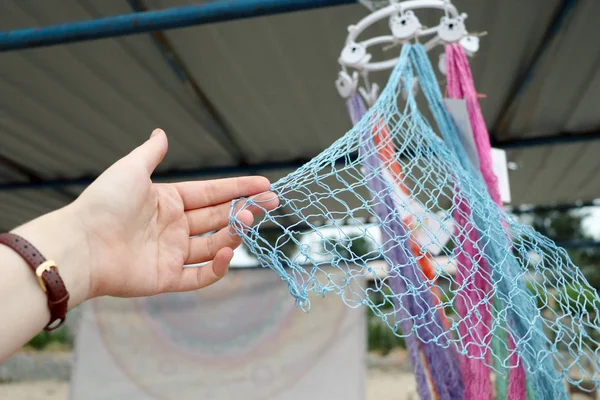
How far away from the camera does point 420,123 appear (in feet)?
4.40

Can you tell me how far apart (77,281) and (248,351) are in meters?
3.37

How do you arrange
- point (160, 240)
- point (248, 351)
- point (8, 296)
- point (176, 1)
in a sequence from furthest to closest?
point (248, 351)
point (176, 1)
point (160, 240)
point (8, 296)

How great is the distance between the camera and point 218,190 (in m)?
1.07

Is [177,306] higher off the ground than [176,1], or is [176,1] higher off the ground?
[176,1]

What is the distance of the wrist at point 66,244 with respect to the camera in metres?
0.77

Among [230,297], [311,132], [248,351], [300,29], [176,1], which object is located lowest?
[248,351]

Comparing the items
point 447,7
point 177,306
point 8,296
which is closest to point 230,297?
point 177,306

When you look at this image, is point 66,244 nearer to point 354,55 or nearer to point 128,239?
point 128,239

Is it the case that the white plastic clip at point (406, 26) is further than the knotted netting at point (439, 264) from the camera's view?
Yes

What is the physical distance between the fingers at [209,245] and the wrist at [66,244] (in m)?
0.24

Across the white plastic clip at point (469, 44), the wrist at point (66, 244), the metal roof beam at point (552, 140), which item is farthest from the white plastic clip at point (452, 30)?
the metal roof beam at point (552, 140)

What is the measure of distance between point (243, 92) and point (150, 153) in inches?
71.4

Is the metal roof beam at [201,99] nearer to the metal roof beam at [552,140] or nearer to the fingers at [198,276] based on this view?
the fingers at [198,276]

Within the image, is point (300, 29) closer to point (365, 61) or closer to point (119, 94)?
point (365, 61)
